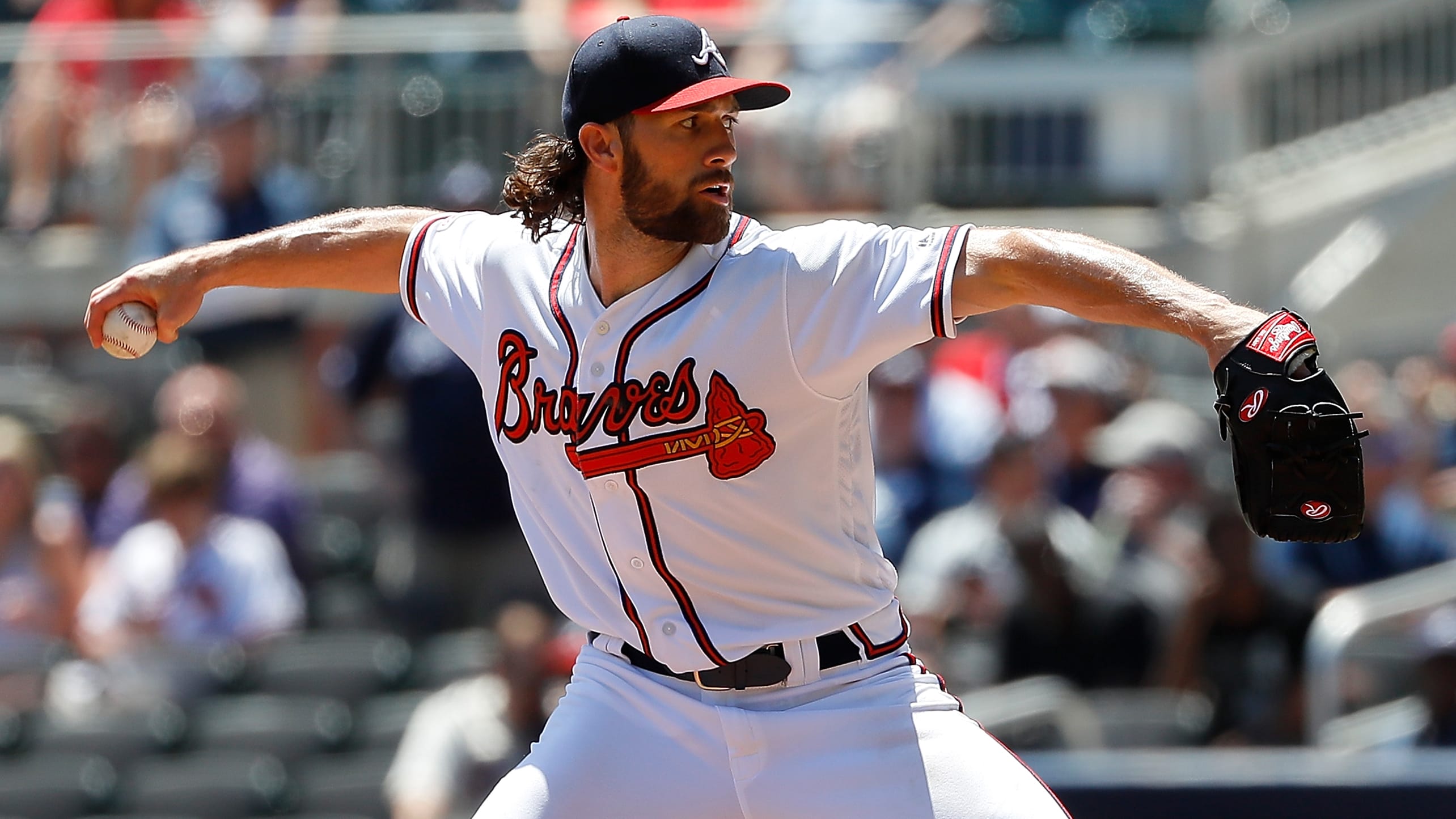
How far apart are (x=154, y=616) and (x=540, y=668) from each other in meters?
1.67

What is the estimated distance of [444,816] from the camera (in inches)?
233

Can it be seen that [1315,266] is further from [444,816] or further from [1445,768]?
[444,816]

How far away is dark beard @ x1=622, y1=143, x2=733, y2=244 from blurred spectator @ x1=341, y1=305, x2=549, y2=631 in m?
3.58

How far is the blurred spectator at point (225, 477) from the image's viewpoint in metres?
7.03

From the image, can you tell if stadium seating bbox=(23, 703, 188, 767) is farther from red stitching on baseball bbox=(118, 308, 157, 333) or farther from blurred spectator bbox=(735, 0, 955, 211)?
red stitching on baseball bbox=(118, 308, 157, 333)

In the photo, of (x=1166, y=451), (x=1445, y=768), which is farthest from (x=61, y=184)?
(x=1445, y=768)

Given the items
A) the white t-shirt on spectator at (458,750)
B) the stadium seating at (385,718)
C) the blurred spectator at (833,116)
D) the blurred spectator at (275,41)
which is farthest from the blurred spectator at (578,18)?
the white t-shirt on spectator at (458,750)

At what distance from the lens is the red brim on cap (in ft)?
9.84

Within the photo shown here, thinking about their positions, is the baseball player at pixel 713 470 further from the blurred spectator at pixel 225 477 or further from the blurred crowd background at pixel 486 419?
the blurred spectator at pixel 225 477

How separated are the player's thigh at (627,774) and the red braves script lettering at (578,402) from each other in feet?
1.57

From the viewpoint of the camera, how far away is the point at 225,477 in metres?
7.03

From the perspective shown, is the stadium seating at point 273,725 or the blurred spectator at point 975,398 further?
the blurred spectator at point 975,398

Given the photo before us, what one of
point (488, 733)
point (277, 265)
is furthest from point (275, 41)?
point (277, 265)

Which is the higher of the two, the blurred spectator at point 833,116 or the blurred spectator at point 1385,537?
the blurred spectator at point 833,116
